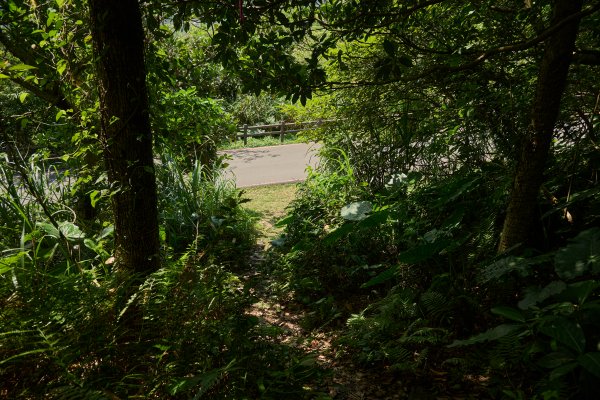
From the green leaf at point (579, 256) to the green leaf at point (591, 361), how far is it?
20.5 inches

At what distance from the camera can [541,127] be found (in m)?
2.49

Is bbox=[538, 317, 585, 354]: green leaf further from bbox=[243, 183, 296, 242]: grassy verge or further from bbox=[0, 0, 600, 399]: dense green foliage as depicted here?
bbox=[243, 183, 296, 242]: grassy verge

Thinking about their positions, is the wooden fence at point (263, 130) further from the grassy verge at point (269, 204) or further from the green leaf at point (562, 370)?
the green leaf at point (562, 370)

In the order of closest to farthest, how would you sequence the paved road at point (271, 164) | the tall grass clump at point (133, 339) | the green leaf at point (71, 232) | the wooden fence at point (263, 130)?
the tall grass clump at point (133, 339), the green leaf at point (71, 232), the paved road at point (271, 164), the wooden fence at point (263, 130)

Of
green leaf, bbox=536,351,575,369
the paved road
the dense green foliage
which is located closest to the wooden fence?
the paved road

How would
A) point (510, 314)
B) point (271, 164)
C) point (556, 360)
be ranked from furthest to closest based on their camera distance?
point (271, 164) < point (510, 314) < point (556, 360)

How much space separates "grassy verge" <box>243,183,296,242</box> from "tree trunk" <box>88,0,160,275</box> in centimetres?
358

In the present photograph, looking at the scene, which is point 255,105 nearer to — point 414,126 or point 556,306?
point 414,126

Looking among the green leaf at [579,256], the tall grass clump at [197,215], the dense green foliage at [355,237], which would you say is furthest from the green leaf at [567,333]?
the tall grass clump at [197,215]

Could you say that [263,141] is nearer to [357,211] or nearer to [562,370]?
[357,211]

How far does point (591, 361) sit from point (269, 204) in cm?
739

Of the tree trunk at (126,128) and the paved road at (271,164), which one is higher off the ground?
the tree trunk at (126,128)

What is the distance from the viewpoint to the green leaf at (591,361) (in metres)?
1.57

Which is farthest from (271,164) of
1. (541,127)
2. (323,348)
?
(541,127)
